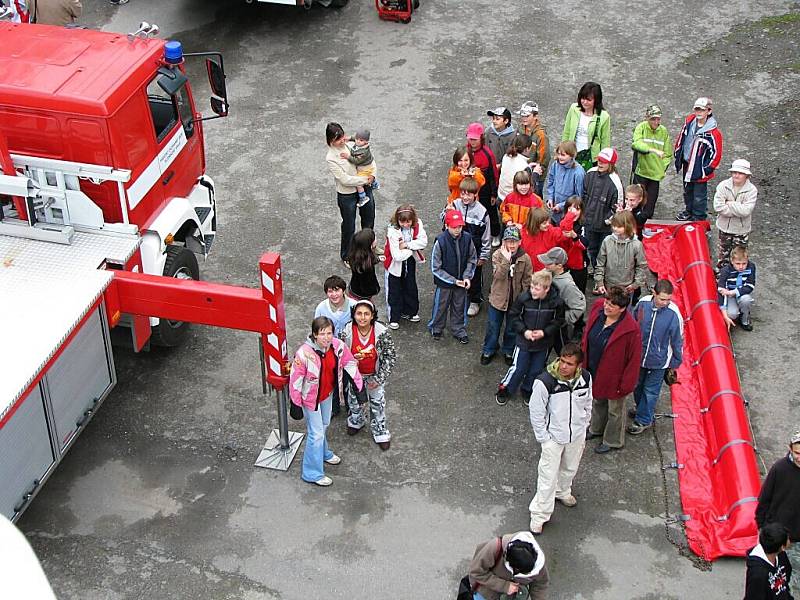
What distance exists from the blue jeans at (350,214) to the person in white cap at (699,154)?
140 inches

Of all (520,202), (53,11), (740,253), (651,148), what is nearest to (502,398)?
(520,202)

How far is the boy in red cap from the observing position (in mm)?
9156

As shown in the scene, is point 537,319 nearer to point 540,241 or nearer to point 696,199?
point 540,241

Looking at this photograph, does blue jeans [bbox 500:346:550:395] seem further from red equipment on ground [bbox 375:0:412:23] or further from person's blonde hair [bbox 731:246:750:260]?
red equipment on ground [bbox 375:0:412:23]

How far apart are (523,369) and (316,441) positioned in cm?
204

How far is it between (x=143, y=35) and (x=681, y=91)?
8.08 metres

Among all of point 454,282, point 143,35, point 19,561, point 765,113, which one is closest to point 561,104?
point 765,113

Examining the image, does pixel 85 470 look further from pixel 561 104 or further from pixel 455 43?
pixel 455 43

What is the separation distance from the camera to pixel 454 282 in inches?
367

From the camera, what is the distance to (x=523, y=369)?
8789 millimetres

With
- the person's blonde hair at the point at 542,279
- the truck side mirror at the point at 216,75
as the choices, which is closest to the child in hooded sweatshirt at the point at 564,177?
the person's blonde hair at the point at 542,279

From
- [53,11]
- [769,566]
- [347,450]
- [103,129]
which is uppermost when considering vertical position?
[103,129]

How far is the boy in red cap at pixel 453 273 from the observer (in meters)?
9.16

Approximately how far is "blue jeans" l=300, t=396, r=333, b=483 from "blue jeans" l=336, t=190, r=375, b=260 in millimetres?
2900
